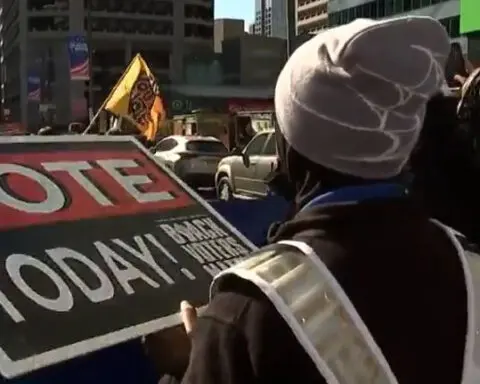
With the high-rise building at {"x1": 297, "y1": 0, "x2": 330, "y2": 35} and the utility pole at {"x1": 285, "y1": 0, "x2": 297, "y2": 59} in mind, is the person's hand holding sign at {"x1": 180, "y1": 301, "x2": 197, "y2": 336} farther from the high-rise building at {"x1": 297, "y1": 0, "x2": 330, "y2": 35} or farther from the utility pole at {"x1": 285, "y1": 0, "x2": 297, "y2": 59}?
the high-rise building at {"x1": 297, "y1": 0, "x2": 330, "y2": 35}

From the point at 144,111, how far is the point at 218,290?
13106mm

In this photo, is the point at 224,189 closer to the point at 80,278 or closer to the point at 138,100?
the point at 138,100

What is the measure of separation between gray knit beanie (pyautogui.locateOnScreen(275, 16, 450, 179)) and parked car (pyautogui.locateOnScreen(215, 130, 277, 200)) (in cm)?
1493

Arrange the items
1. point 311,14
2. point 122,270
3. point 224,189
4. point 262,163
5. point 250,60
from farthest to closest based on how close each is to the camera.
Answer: point 311,14
point 250,60
point 224,189
point 262,163
point 122,270

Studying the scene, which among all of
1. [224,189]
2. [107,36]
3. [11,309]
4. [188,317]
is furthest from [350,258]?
[107,36]

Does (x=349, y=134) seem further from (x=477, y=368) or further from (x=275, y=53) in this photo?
(x=275, y=53)

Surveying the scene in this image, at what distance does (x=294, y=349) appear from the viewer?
4.98ft

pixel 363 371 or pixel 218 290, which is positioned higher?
pixel 218 290

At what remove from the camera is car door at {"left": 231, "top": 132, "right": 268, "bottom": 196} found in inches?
723

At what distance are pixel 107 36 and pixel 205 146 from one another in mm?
89908

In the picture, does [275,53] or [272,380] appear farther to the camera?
[275,53]

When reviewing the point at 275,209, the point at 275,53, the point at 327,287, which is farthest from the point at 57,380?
the point at 275,53

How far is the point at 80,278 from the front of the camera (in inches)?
81.7

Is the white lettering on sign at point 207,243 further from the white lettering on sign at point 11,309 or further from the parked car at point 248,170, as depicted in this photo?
the parked car at point 248,170
